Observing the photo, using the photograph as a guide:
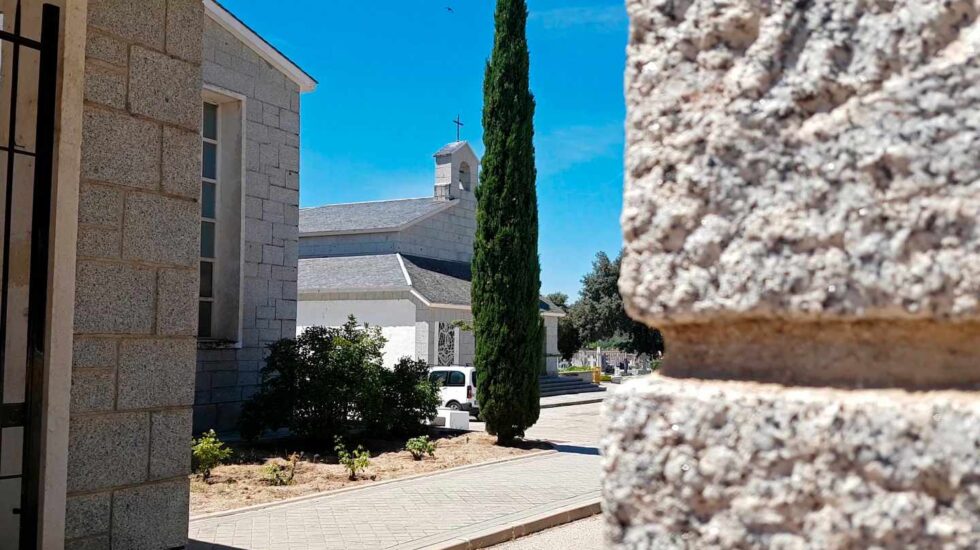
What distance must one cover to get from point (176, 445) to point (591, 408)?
20351mm

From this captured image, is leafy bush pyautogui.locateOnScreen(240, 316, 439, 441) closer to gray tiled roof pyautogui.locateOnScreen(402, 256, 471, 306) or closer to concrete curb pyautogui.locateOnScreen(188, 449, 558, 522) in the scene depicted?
concrete curb pyautogui.locateOnScreen(188, 449, 558, 522)

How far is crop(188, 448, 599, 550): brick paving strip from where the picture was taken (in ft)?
23.5

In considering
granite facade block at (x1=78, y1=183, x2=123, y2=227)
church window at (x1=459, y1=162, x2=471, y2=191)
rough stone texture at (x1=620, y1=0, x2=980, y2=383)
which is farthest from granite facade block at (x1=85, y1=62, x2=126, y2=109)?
church window at (x1=459, y1=162, x2=471, y2=191)

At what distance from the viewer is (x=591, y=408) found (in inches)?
954

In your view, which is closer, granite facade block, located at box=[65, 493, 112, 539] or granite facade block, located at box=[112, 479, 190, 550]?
granite facade block, located at box=[65, 493, 112, 539]

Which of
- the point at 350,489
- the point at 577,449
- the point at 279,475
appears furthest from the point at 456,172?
the point at 350,489

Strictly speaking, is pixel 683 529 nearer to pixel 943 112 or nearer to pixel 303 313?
pixel 943 112

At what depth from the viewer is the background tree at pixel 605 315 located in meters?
43.6

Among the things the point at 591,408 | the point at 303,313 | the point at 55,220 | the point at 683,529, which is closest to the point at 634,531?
the point at 683,529

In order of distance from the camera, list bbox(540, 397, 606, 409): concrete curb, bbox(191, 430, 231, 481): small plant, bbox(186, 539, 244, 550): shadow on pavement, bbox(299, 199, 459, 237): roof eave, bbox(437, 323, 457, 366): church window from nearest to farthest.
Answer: bbox(186, 539, 244, 550): shadow on pavement < bbox(191, 430, 231, 481): small plant < bbox(540, 397, 606, 409): concrete curb < bbox(437, 323, 457, 366): church window < bbox(299, 199, 459, 237): roof eave

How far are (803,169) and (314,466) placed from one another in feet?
37.0

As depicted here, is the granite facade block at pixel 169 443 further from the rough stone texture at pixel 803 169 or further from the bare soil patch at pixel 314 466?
the rough stone texture at pixel 803 169

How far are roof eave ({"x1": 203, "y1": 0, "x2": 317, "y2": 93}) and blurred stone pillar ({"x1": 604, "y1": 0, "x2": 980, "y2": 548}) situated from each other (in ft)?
46.1

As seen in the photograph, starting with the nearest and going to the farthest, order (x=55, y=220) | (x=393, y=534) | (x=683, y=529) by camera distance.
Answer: (x=683, y=529), (x=55, y=220), (x=393, y=534)
